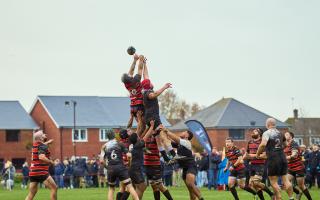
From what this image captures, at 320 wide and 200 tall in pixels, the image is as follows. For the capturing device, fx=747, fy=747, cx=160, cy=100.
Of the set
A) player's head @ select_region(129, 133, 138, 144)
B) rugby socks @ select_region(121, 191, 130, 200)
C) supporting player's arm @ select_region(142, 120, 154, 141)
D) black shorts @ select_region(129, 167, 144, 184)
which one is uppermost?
supporting player's arm @ select_region(142, 120, 154, 141)

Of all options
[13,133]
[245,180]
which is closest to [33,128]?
[13,133]

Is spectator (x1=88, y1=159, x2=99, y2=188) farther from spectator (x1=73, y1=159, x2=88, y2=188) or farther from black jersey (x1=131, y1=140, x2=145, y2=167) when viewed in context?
black jersey (x1=131, y1=140, x2=145, y2=167)

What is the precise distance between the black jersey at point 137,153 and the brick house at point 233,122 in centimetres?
7515

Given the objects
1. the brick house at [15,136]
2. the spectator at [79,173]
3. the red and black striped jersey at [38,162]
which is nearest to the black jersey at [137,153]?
the red and black striped jersey at [38,162]

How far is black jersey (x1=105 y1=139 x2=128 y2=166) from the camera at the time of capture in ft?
69.0

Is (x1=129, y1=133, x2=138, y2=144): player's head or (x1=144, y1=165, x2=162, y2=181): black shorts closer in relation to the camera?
(x1=129, y1=133, x2=138, y2=144): player's head

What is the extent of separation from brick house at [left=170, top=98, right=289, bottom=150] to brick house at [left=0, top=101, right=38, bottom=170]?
23.0 metres

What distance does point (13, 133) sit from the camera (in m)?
Result: 94.7

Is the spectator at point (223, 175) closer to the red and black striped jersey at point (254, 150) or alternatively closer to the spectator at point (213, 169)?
the spectator at point (213, 169)

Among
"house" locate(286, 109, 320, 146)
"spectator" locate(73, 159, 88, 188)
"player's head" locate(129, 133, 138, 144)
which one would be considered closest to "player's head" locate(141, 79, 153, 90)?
"player's head" locate(129, 133, 138, 144)

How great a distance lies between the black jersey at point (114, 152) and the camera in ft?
69.0

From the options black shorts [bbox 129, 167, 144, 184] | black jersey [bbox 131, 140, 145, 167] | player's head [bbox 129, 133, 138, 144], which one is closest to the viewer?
Result: player's head [bbox 129, 133, 138, 144]

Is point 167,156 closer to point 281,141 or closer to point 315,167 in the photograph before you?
point 281,141

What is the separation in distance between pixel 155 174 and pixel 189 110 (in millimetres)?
106784
